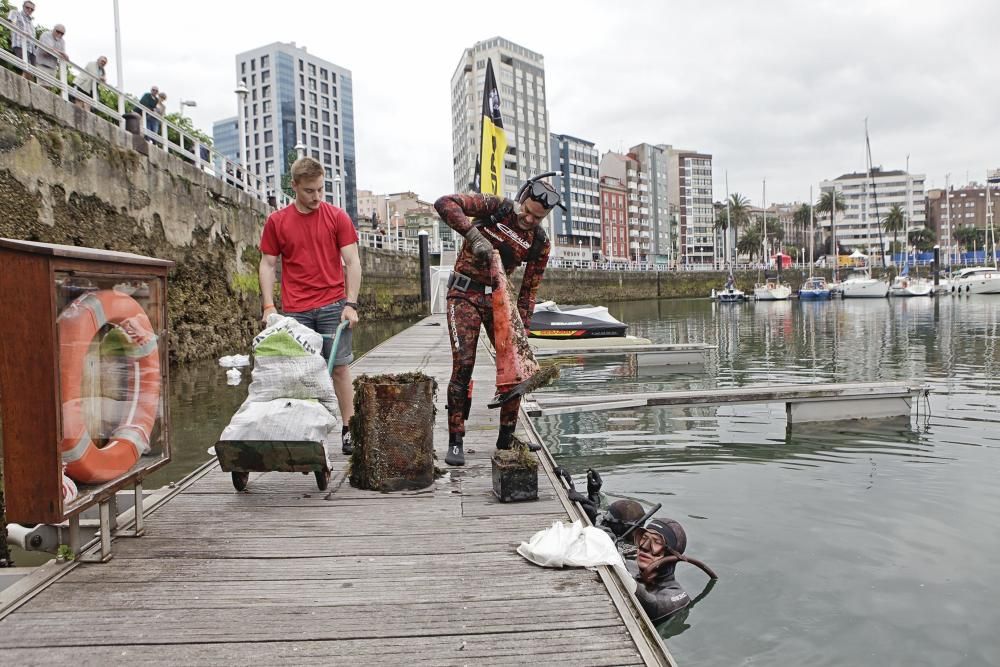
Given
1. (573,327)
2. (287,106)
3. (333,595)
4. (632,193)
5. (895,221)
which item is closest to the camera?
(333,595)

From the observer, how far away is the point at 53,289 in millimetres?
2531

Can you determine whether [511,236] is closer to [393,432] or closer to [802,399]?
[393,432]

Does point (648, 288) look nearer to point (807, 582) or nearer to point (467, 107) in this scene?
point (467, 107)

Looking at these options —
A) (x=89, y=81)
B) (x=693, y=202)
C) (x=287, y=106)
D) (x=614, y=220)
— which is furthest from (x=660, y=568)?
(x=693, y=202)

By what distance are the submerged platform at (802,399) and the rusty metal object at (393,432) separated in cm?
440

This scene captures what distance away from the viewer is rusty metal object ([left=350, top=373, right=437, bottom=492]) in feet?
12.9

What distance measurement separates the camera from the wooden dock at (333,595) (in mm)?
2230

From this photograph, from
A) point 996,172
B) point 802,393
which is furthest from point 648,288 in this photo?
point 996,172

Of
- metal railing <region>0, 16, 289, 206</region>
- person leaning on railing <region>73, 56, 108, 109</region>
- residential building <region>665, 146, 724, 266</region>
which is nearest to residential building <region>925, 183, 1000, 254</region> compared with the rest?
residential building <region>665, 146, 724, 266</region>

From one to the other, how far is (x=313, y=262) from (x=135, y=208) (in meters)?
10.6

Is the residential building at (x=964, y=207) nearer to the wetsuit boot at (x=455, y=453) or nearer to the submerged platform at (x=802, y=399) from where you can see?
the submerged platform at (x=802, y=399)

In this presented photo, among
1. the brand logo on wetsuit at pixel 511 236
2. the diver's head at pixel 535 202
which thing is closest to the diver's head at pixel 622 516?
the brand logo on wetsuit at pixel 511 236

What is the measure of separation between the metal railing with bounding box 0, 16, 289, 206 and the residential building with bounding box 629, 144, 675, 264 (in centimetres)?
10435

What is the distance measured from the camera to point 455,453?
Result: 4754mm
